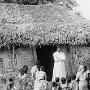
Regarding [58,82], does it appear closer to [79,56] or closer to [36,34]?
[36,34]

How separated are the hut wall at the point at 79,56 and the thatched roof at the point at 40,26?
73cm

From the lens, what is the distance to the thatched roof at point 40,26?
17656 mm

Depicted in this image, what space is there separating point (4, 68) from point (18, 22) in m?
2.80

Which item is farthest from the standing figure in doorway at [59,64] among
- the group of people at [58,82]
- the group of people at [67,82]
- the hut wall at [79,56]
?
the hut wall at [79,56]

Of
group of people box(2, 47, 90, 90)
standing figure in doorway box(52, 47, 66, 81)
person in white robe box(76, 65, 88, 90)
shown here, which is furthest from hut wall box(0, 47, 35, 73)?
person in white robe box(76, 65, 88, 90)

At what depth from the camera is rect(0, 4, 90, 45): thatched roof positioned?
1766 cm

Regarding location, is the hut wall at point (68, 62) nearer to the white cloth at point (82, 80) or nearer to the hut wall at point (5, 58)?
the hut wall at point (5, 58)

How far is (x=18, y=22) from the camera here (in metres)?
19.0

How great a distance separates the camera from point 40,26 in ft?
60.8

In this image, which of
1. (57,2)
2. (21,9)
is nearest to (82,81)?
(21,9)

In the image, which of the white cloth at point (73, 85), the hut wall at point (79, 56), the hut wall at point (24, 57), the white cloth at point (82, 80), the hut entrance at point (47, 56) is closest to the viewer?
the white cloth at point (73, 85)

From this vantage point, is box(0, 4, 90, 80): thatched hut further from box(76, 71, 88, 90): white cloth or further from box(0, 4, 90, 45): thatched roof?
box(76, 71, 88, 90): white cloth

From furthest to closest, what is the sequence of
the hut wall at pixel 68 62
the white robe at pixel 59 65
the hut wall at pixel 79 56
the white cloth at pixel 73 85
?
the hut wall at pixel 79 56, the hut wall at pixel 68 62, the white robe at pixel 59 65, the white cloth at pixel 73 85

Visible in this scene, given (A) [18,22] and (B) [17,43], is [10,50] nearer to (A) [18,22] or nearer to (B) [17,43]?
(B) [17,43]
